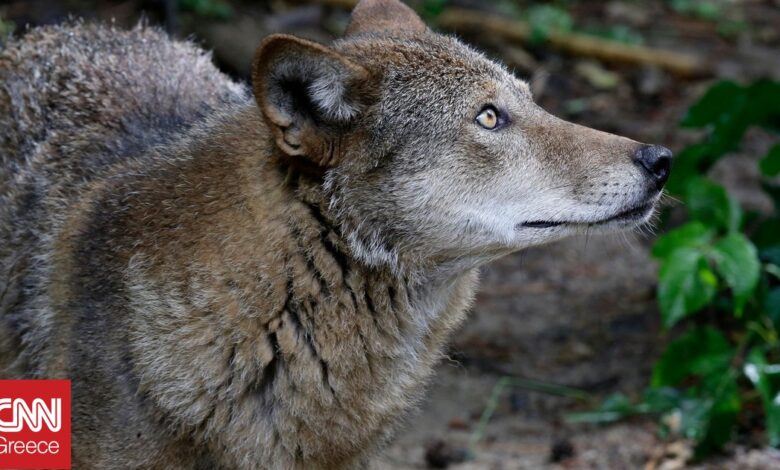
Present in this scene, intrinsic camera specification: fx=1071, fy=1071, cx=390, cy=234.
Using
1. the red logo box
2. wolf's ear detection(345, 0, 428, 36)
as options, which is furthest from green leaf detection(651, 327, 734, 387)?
the red logo box

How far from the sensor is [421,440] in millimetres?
6336

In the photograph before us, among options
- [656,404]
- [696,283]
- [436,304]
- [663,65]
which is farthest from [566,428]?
[663,65]

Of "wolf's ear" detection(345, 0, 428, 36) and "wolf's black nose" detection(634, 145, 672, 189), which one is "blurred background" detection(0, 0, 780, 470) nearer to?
"wolf's black nose" detection(634, 145, 672, 189)

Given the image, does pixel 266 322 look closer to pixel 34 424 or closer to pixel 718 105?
pixel 34 424

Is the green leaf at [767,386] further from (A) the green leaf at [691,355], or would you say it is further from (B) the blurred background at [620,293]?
(A) the green leaf at [691,355]

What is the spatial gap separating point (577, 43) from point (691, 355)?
6.16 metres

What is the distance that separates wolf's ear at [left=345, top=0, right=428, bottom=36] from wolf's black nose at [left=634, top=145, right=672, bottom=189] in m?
1.10

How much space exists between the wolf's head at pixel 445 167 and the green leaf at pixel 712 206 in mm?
1678

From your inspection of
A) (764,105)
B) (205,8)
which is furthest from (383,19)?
(205,8)

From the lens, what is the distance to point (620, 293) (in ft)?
25.3

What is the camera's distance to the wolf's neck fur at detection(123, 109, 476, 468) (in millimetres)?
4023

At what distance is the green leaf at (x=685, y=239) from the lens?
5.48 metres

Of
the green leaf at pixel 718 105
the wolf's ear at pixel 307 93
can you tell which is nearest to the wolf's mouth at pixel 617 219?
the wolf's ear at pixel 307 93

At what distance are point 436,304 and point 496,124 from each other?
2.49 feet
